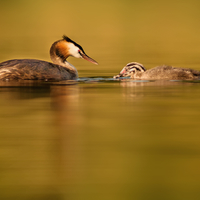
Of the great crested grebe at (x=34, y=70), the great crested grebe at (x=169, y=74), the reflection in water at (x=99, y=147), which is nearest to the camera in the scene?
the reflection in water at (x=99, y=147)

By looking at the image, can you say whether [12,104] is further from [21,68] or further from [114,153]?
[21,68]

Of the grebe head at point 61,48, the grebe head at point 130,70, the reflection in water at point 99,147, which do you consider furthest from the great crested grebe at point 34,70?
the reflection in water at point 99,147

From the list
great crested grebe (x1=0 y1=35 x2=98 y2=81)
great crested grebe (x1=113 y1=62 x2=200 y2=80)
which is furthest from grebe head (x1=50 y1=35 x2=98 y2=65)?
great crested grebe (x1=113 y1=62 x2=200 y2=80)

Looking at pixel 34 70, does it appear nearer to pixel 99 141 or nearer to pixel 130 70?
pixel 130 70

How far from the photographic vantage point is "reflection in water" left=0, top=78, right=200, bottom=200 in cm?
349

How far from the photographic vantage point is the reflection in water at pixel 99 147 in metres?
3.49

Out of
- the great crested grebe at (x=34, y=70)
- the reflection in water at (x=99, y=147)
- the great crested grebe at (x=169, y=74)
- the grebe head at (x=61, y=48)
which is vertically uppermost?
the grebe head at (x=61, y=48)

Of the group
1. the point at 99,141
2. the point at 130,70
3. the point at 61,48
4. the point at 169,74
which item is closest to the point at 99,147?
the point at 99,141

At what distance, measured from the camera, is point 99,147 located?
4.47m

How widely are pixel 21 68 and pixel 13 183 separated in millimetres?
7408

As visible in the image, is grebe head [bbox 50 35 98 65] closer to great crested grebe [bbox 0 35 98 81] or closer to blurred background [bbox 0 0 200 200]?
great crested grebe [bbox 0 35 98 81]

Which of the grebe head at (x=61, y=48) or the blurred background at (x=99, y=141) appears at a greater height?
the grebe head at (x=61, y=48)

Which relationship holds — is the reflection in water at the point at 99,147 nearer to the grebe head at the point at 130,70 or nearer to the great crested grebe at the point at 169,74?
the great crested grebe at the point at 169,74

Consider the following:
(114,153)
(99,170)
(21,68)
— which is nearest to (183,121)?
(114,153)
